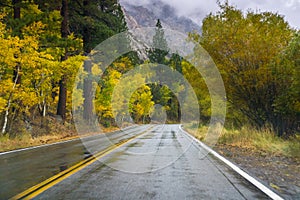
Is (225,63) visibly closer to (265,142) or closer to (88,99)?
(265,142)

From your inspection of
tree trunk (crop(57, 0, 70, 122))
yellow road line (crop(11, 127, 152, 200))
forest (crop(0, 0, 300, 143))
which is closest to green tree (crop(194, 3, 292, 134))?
forest (crop(0, 0, 300, 143))

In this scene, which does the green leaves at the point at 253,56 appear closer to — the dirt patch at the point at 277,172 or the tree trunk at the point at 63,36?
the dirt patch at the point at 277,172

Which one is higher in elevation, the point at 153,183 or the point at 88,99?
the point at 88,99

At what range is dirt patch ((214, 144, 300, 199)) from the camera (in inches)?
243

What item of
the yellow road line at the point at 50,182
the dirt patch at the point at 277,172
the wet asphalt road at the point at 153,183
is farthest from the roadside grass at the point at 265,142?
the yellow road line at the point at 50,182

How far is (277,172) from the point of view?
26.8 feet

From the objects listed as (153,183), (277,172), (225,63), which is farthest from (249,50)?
(153,183)

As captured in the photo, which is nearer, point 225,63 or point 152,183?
point 152,183

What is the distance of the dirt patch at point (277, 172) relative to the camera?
6175 millimetres

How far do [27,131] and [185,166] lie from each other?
43.3 feet

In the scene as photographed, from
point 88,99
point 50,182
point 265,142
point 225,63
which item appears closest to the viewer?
point 50,182

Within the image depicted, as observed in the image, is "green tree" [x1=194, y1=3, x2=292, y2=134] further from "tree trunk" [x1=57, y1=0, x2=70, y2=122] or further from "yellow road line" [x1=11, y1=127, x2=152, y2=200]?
"tree trunk" [x1=57, y1=0, x2=70, y2=122]

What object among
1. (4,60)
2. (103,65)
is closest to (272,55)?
(4,60)

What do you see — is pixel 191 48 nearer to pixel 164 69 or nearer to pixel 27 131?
pixel 27 131
